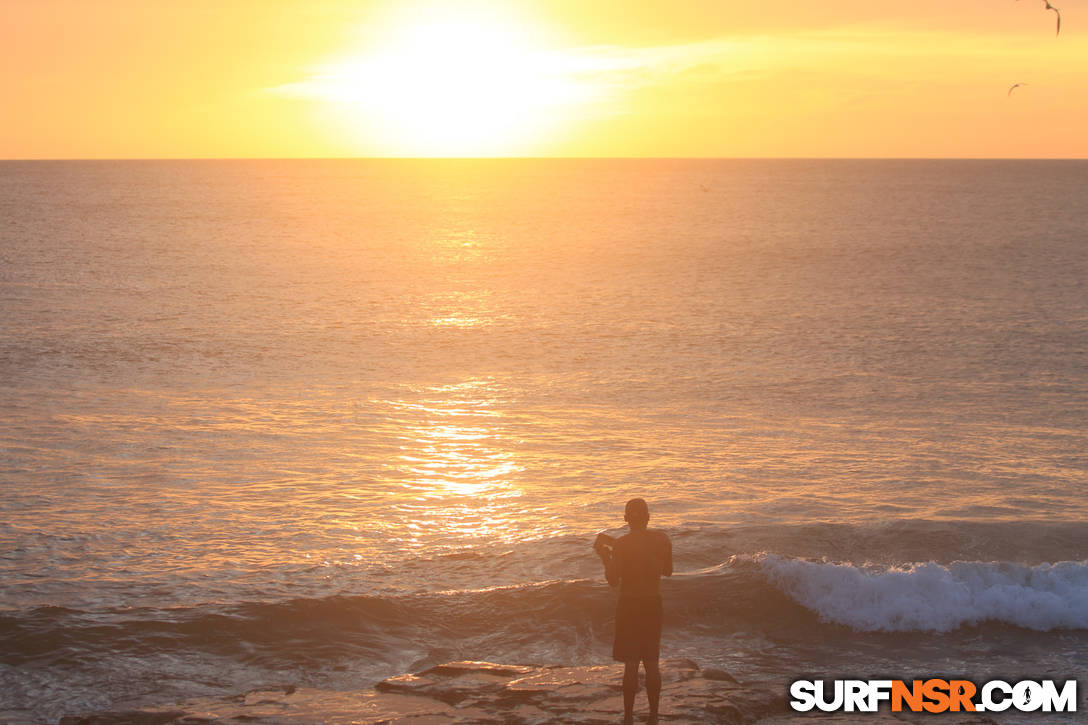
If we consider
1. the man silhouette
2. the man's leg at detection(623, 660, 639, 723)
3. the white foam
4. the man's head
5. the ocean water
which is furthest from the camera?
the white foam

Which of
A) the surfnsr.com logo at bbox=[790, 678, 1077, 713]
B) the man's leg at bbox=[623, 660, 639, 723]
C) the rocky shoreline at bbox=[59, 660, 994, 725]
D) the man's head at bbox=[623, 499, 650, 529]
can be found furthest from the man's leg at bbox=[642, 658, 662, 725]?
the surfnsr.com logo at bbox=[790, 678, 1077, 713]

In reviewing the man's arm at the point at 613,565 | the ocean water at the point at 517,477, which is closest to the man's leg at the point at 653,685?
the man's arm at the point at 613,565

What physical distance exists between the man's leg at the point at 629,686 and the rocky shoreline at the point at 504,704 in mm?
230

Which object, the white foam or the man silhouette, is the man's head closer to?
the man silhouette

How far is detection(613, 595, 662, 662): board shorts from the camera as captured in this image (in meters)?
8.38

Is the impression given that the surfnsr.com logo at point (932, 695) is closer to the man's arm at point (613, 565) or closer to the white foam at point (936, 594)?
the white foam at point (936, 594)

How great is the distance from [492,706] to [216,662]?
12.8 feet

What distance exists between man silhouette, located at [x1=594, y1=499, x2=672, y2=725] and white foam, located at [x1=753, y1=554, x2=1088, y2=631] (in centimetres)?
508

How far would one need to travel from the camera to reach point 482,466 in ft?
65.3

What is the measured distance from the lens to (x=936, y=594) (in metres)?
12.7

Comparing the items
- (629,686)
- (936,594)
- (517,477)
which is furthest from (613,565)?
(517,477)

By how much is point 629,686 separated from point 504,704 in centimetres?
145

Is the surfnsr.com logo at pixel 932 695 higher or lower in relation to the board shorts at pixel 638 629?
lower

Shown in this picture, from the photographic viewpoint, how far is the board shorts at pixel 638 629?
8.38m
